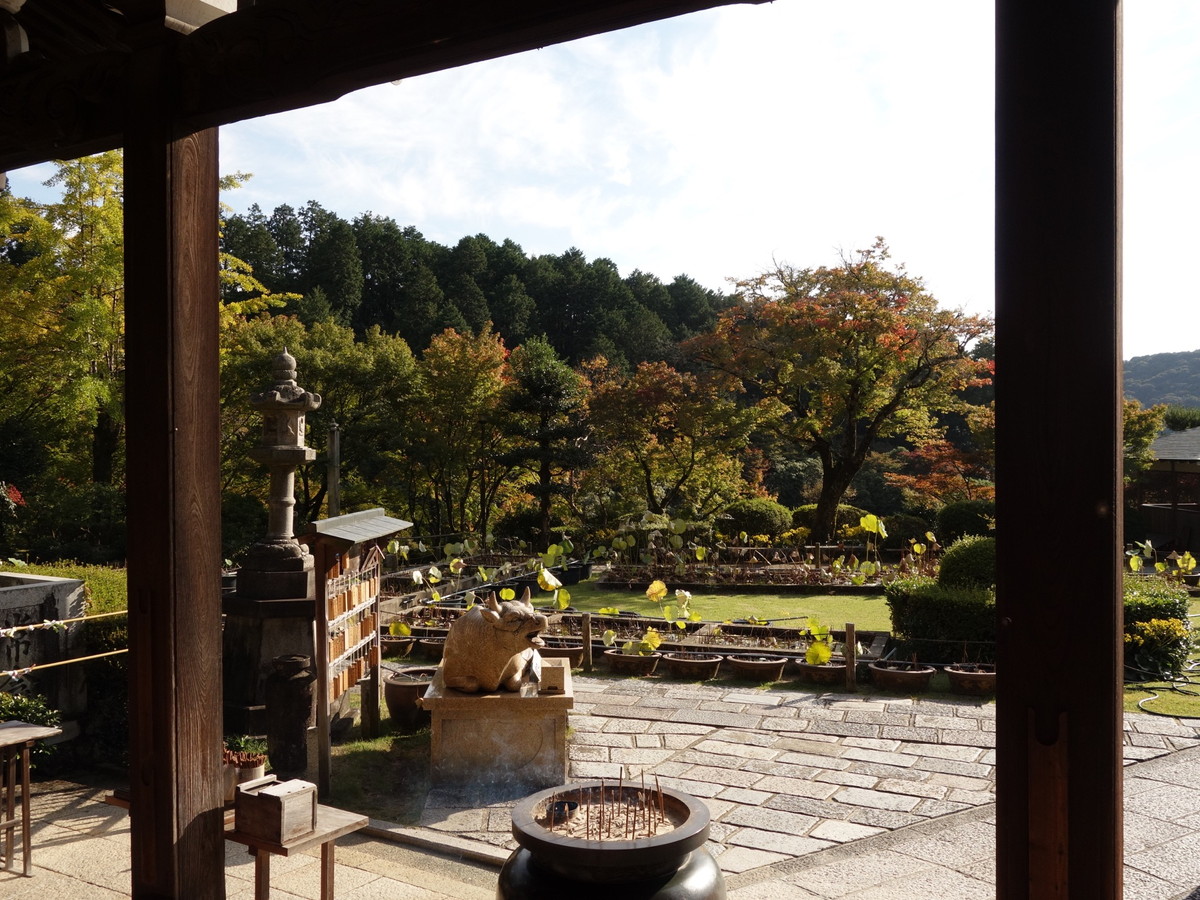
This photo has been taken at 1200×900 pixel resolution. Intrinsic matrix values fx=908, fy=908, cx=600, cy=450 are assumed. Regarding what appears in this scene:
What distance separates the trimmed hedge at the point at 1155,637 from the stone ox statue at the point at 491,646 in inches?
247

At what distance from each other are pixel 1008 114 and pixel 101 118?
274 cm

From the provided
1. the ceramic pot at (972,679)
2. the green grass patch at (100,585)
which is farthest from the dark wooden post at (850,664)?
the green grass patch at (100,585)

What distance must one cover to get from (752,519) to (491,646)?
41.4 ft

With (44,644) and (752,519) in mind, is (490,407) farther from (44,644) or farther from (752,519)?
(44,644)

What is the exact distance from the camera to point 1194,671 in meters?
9.04

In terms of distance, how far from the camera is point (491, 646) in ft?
20.0

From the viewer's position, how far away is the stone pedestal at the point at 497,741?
6121 millimetres

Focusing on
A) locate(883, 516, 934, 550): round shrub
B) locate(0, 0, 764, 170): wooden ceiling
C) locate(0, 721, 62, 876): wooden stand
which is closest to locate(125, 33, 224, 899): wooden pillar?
locate(0, 0, 764, 170): wooden ceiling

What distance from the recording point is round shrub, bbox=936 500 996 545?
57.1 feet

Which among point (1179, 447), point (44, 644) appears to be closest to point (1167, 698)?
point (44, 644)

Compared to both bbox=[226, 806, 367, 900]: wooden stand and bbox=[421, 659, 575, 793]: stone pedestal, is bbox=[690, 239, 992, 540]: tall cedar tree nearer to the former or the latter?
bbox=[421, 659, 575, 793]: stone pedestal

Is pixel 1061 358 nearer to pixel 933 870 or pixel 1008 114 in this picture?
pixel 1008 114

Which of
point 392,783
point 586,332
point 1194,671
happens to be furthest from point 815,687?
point 586,332

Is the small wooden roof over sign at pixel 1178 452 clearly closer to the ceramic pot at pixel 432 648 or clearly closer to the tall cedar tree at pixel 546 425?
the tall cedar tree at pixel 546 425
